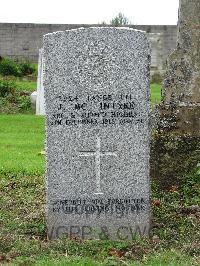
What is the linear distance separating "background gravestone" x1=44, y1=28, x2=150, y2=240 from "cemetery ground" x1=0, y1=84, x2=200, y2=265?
24cm

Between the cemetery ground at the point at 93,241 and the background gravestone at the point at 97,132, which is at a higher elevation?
the background gravestone at the point at 97,132

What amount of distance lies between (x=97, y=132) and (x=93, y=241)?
0.96 m

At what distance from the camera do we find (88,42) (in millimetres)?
6770

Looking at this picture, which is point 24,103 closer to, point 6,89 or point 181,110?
point 6,89

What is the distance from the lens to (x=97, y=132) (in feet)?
22.5

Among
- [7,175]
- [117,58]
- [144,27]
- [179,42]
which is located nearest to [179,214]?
[117,58]

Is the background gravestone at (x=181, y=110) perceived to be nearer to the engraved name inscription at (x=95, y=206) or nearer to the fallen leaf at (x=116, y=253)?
the engraved name inscription at (x=95, y=206)

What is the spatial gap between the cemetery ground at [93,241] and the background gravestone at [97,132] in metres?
0.24

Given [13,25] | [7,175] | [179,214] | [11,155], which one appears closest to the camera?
[179,214]

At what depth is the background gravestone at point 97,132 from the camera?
6.77 meters

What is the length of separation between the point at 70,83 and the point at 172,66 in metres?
2.51

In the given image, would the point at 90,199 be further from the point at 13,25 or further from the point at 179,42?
the point at 13,25

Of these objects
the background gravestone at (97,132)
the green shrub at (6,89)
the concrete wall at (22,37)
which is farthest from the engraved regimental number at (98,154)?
the concrete wall at (22,37)

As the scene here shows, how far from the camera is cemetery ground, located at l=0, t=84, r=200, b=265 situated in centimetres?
608
